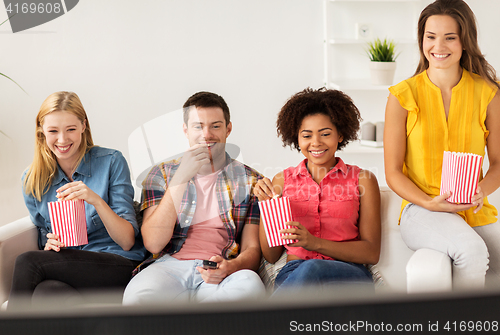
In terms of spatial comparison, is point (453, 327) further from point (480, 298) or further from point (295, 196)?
point (295, 196)

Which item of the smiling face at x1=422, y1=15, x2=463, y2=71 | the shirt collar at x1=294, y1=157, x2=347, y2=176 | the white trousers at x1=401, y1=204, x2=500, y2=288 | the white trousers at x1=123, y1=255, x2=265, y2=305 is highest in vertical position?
the smiling face at x1=422, y1=15, x2=463, y2=71

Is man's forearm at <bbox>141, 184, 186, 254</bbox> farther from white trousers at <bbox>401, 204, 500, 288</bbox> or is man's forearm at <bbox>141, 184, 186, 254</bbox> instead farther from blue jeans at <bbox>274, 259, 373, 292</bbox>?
white trousers at <bbox>401, 204, 500, 288</bbox>

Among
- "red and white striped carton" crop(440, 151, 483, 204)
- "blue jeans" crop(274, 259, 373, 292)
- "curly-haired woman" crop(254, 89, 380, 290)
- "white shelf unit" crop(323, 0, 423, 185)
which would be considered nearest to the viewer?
"blue jeans" crop(274, 259, 373, 292)

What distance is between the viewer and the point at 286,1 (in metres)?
1.21

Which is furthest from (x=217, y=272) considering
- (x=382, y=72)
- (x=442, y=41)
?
(x=382, y=72)

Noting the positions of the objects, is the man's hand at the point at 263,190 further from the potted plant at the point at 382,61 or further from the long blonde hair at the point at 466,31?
the potted plant at the point at 382,61

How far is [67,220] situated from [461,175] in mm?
881

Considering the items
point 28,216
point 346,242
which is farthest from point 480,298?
point 28,216

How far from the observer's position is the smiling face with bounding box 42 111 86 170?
0.99 m

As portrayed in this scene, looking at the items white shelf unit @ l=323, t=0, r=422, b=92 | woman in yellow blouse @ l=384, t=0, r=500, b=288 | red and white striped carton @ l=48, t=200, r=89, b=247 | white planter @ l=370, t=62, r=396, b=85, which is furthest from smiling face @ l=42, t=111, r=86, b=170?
white planter @ l=370, t=62, r=396, b=85

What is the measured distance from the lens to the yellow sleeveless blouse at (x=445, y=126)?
3.34 feet

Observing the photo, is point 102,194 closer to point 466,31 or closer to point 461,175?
point 461,175

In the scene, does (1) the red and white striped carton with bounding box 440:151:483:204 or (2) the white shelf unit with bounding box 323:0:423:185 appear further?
(2) the white shelf unit with bounding box 323:0:423:185

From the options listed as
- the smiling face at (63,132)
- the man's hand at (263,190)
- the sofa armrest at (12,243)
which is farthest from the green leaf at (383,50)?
the sofa armrest at (12,243)
